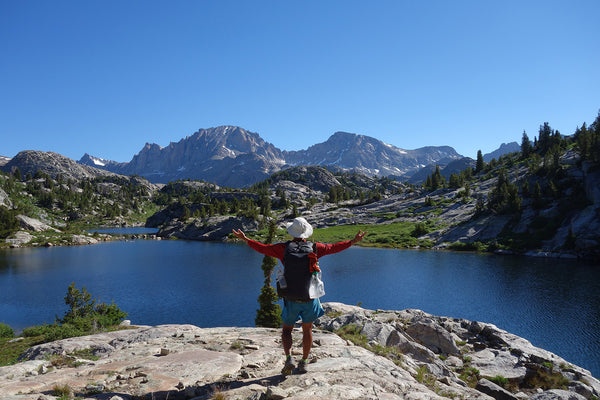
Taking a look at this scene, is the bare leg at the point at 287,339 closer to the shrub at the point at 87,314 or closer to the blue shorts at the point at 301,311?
the blue shorts at the point at 301,311

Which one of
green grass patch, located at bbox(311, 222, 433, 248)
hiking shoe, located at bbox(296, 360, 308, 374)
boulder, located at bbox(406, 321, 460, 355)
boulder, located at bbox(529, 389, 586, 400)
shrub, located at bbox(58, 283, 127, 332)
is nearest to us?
hiking shoe, located at bbox(296, 360, 308, 374)

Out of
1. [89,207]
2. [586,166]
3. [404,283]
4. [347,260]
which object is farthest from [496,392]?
[89,207]

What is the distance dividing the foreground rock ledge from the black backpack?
7.06 ft

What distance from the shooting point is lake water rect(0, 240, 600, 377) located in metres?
35.2

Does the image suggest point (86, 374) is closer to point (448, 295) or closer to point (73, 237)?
point (448, 295)

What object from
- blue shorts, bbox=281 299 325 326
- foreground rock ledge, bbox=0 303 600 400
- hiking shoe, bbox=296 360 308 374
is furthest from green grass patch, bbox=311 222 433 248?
blue shorts, bbox=281 299 325 326

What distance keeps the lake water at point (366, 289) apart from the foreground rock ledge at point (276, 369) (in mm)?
14235

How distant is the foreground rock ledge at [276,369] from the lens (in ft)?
26.0

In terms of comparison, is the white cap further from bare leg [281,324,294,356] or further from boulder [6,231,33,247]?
boulder [6,231,33,247]

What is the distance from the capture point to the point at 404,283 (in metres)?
53.5

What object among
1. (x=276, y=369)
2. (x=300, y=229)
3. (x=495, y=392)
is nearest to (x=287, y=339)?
(x=276, y=369)

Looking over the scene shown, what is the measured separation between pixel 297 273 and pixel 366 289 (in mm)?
43482

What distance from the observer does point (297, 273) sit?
27.6 ft

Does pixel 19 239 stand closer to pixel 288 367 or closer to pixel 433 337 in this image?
pixel 433 337
